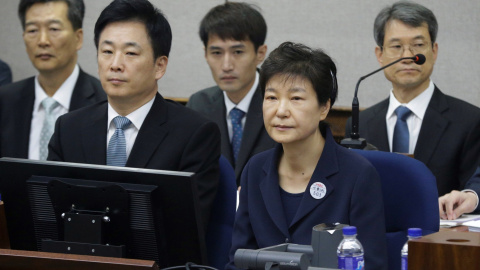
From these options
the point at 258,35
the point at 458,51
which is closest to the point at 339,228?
the point at 258,35

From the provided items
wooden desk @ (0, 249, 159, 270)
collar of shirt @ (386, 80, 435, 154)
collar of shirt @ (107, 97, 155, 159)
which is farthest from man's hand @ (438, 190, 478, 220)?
wooden desk @ (0, 249, 159, 270)

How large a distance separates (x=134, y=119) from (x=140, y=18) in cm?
34

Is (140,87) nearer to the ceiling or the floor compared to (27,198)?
nearer to the ceiling

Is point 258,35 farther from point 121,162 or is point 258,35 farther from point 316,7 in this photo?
point 121,162

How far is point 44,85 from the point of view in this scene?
411 centimetres

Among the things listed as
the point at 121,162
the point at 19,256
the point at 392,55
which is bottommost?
the point at 19,256

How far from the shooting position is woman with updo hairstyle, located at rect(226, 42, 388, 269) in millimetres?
2230

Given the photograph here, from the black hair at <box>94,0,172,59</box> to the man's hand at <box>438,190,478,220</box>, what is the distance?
1209 millimetres

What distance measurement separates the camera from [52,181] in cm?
184

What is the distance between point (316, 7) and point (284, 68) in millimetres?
2786

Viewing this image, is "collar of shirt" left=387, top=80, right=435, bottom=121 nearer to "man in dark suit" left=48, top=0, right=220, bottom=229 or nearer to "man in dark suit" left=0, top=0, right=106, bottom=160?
"man in dark suit" left=48, top=0, right=220, bottom=229

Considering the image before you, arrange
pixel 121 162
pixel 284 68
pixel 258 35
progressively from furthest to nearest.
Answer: pixel 258 35 < pixel 121 162 < pixel 284 68

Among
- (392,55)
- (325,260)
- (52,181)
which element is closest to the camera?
(325,260)

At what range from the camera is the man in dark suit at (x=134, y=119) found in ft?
8.30
